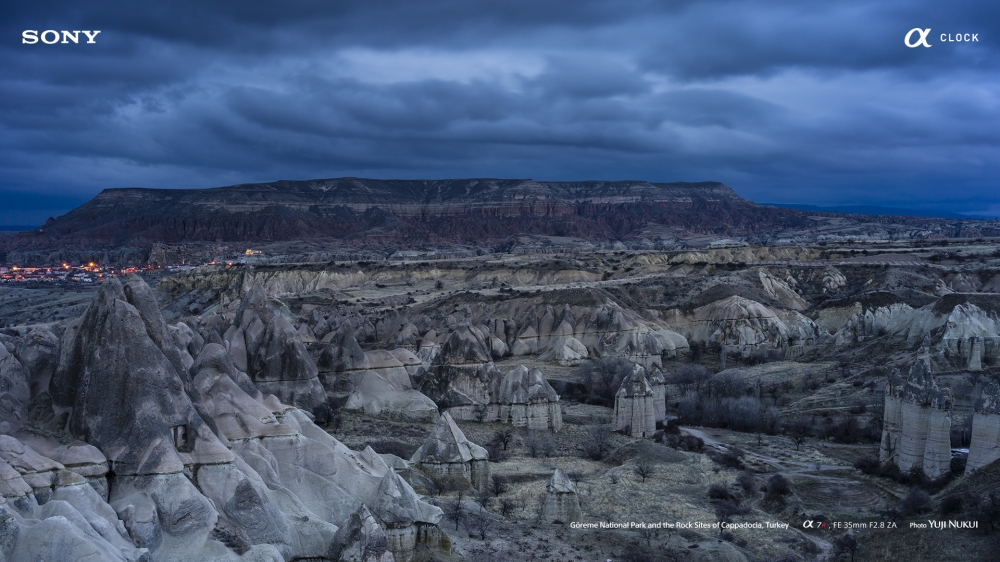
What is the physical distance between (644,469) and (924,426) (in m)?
9.85

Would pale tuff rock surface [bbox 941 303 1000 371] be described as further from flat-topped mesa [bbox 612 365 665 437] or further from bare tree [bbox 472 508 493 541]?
bare tree [bbox 472 508 493 541]

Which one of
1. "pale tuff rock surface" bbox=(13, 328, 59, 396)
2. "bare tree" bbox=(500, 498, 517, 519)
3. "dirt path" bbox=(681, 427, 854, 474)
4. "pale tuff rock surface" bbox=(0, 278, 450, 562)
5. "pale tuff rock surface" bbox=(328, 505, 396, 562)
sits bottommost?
"dirt path" bbox=(681, 427, 854, 474)

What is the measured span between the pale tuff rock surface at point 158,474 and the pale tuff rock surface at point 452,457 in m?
6.35

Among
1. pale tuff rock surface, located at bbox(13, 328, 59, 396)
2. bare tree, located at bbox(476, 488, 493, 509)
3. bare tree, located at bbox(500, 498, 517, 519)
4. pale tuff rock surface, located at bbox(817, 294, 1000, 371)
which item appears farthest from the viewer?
pale tuff rock surface, located at bbox(817, 294, 1000, 371)

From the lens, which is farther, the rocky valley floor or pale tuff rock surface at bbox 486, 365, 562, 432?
pale tuff rock surface at bbox 486, 365, 562, 432

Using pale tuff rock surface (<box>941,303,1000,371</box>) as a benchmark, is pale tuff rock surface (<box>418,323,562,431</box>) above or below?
below

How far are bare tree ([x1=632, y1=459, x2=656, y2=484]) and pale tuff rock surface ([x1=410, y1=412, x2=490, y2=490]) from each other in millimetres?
6660

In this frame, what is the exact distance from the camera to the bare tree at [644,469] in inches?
1256

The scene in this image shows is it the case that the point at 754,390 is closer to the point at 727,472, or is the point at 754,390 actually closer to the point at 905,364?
the point at 905,364

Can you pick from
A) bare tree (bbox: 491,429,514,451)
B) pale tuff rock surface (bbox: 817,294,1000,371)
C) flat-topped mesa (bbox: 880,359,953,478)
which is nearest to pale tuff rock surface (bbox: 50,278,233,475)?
bare tree (bbox: 491,429,514,451)

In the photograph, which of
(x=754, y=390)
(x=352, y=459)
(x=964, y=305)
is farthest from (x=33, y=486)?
(x=964, y=305)

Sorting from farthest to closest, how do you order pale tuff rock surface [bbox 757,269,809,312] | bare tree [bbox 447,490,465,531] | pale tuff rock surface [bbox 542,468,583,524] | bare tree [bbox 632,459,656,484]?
pale tuff rock surface [bbox 757,269,809,312], bare tree [bbox 632,459,656,484], pale tuff rock surface [bbox 542,468,583,524], bare tree [bbox 447,490,465,531]

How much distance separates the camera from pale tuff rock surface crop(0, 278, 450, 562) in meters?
14.5

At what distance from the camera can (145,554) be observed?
47.8ft
